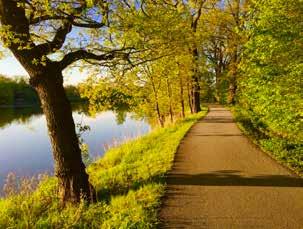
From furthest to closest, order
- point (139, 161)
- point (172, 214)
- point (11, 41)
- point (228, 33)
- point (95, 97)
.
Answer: point (228, 33) → point (95, 97) → point (139, 161) → point (11, 41) → point (172, 214)

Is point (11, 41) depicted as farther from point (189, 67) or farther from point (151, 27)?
point (189, 67)

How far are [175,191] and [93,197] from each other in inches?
75.6

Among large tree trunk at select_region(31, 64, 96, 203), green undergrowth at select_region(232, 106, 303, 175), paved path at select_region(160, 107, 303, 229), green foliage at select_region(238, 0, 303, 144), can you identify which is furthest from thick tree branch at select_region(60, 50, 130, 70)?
green foliage at select_region(238, 0, 303, 144)

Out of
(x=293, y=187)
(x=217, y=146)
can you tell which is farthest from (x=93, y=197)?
(x=217, y=146)

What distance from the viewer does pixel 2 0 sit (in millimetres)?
8203

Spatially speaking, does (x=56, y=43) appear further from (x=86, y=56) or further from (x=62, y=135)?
(x=62, y=135)

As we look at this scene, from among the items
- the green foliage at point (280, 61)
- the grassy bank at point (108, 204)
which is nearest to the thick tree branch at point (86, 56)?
the grassy bank at point (108, 204)

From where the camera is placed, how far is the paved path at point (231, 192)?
688 cm

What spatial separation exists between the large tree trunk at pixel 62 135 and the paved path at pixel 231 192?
2164mm

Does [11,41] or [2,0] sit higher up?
[2,0]

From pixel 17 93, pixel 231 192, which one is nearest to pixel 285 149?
pixel 231 192

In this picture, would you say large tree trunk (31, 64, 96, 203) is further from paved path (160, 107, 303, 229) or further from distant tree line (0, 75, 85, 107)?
distant tree line (0, 75, 85, 107)

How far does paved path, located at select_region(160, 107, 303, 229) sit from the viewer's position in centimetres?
688

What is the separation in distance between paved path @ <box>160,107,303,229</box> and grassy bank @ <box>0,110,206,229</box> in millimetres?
396
